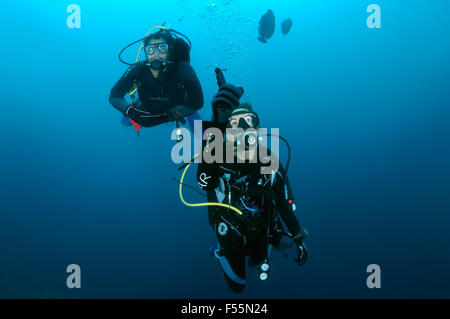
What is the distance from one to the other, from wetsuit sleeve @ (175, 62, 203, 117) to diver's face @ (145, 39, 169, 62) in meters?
0.25

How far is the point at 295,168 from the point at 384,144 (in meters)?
3.07

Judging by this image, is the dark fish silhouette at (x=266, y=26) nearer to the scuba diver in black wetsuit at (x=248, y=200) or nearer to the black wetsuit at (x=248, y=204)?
the scuba diver in black wetsuit at (x=248, y=200)

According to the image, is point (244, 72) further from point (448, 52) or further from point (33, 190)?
point (33, 190)

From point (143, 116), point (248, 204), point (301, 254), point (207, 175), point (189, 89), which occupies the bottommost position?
point (301, 254)

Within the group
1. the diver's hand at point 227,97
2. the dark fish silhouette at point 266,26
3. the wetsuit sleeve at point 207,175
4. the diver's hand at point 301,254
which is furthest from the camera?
the dark fish silhouette at point 266,26

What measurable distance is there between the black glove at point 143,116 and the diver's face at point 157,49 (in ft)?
2.06

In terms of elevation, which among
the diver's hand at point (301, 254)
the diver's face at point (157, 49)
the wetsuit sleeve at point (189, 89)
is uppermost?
the diver's face at point (157, 49)

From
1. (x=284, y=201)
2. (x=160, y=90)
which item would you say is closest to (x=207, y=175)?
(x=284, y=201)

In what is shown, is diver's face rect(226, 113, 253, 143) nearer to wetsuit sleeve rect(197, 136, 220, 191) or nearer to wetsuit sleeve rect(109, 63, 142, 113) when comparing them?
wetsuit sleeve rect(197, 136, 220, 191)

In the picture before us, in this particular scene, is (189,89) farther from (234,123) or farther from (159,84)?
(234,123)

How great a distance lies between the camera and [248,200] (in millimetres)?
2674

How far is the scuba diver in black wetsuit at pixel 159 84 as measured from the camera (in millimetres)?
2621

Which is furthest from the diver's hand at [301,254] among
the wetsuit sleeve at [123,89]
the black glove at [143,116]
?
the wetsuit sleeve at [123,89]

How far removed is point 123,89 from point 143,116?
402mm
